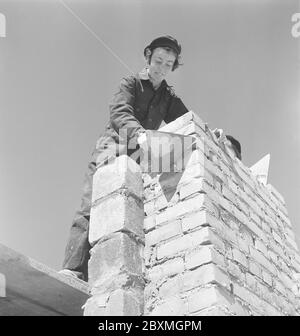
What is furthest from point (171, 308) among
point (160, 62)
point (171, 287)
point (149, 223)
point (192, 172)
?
point (160, 62)

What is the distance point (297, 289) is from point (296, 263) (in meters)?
0.43

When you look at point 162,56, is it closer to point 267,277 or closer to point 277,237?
point 277,237

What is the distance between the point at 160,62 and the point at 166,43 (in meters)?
0.16

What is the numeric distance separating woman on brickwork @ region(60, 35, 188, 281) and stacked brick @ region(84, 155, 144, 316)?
15 centimetres

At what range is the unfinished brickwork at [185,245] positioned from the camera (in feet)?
9.16

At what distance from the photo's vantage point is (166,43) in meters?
4.16

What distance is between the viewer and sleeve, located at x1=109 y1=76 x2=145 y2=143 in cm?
353

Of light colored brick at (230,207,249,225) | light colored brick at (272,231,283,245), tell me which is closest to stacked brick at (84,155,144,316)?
light colored brick at (230,207,249,225)

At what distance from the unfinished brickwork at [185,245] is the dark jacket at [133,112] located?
28 cm

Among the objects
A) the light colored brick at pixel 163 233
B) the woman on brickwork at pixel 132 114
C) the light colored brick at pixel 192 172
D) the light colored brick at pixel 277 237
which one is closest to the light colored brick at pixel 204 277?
the light colored brick at pixel 163 233

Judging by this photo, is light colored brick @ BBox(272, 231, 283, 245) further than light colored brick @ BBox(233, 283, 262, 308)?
Yes

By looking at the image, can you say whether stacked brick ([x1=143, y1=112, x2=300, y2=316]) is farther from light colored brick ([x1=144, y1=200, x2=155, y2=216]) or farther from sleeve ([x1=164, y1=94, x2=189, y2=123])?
sleeve ([x1=164, y1=94, x2=189, y2=123])

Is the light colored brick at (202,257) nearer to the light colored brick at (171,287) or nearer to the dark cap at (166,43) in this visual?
the light colored brick at (171,287)
